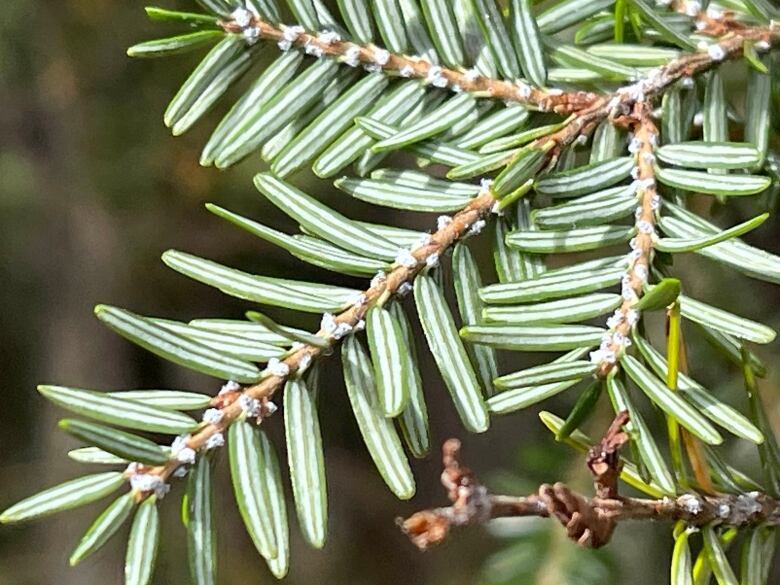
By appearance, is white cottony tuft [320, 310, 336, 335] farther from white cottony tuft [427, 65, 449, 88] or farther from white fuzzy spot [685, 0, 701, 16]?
white fuzzy spot [685, 0, 701, 16]

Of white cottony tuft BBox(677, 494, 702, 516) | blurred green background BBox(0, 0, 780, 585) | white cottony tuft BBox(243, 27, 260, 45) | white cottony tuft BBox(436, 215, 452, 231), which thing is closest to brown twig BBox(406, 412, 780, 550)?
white cottony tuft BBox(677, 494, 702, 516)

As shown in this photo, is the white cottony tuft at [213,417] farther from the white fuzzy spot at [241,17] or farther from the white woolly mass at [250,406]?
the white fuzzy spot at [241,17]

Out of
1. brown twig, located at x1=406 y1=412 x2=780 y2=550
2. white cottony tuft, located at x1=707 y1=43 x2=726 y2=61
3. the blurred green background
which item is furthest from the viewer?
the blurred green background

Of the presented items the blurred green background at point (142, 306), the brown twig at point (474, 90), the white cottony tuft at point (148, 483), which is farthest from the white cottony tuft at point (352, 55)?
the blurred green background at point (142, 306)

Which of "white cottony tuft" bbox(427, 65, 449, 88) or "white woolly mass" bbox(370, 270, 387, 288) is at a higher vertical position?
"white cottony tuft" bbox(427, 65, 449, 88)

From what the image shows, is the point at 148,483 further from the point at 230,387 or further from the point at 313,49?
the point at 313,49

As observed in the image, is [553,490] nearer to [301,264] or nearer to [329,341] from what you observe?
[329,341]

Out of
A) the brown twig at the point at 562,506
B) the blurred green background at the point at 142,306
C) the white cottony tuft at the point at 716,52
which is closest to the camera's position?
the brown twig at the point at 562,506

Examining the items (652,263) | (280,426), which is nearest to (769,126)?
(652,263)

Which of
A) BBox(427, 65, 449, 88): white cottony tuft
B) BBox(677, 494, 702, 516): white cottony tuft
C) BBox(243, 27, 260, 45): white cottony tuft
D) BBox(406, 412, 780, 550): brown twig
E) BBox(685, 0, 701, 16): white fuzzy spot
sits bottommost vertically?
BBox(677, 494, 702, 516): white cottony tuft
